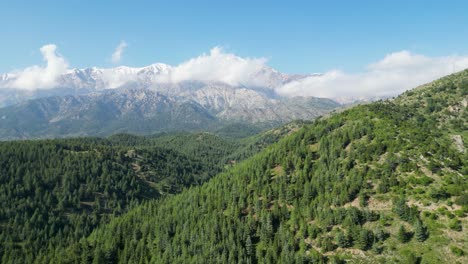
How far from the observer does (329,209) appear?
111 m

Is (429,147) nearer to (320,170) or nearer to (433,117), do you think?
(320,170)

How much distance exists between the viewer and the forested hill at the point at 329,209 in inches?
3676

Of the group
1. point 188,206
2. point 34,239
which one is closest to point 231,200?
point 188,206

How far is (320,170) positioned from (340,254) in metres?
45.5

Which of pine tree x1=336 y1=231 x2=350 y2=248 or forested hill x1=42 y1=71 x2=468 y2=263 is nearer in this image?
forested hill x1=42 y1=71 x2=468 y2=263

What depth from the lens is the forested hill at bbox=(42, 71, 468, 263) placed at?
306 ft

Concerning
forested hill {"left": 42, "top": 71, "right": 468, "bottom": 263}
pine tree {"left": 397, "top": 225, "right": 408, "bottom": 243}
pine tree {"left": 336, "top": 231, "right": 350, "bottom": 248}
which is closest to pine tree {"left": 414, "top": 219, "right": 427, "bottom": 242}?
forested hill {"left": 42, "top": 71, "right": 468, "bottom": 263}

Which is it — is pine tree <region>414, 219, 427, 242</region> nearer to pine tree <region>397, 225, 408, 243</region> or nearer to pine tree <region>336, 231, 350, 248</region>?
pine tree <region>397, 225, 408, 243</region>

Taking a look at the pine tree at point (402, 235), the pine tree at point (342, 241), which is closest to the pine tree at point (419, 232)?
the pine tree at point (402, 235)

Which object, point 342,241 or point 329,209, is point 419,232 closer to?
point 342,241

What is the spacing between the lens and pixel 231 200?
15062 cm

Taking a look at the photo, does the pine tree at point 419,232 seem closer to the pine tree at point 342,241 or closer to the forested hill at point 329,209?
the forested hill at point 329,209

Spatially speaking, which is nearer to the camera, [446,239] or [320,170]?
[446,239]

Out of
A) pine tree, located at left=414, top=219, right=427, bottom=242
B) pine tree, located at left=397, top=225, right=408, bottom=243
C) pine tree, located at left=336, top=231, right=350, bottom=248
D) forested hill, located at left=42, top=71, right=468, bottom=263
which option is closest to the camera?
pine tree, located at left=414, top=219, right=427, bottom=242
